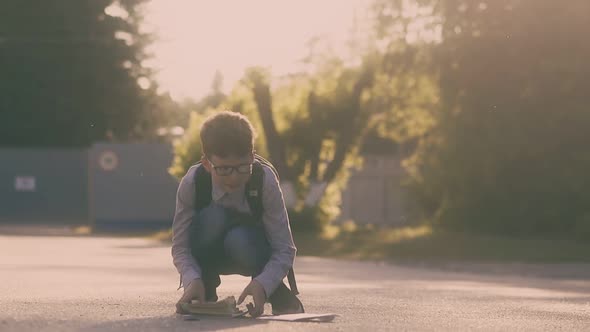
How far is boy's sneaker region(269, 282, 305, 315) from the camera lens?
7.08 metres

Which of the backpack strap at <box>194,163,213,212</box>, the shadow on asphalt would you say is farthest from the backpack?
the shadow on asphalt

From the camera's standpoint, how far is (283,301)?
709 centimetres

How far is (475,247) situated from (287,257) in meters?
15.8

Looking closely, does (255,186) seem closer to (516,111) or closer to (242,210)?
(242,210)

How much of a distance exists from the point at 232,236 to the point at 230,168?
0.48 metres

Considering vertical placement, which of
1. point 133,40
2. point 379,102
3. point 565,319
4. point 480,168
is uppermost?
point 133,40

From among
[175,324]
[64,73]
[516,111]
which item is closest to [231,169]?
[175,324]

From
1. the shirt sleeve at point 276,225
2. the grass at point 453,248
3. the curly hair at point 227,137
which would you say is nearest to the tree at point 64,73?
the grass at point 453,248

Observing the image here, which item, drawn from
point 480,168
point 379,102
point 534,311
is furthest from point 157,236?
point 534,311

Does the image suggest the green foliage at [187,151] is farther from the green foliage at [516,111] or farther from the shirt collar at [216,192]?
the shirt collar at [216,192]

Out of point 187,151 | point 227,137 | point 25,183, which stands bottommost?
point 227,137

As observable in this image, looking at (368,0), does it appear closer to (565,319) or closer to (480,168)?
(480,168)

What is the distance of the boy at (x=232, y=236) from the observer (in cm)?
673

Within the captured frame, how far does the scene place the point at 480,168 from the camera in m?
25.5
